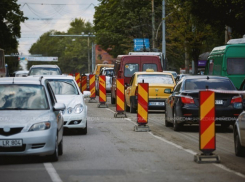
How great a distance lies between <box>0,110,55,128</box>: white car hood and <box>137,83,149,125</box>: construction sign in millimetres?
6288

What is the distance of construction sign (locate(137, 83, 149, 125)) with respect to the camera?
1789cm

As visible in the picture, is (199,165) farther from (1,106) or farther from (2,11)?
(2,11)

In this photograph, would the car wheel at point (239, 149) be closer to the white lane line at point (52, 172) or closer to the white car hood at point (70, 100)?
the white lane line at point (52, 172)

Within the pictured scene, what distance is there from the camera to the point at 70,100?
17344mm

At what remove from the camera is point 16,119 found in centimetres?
1129

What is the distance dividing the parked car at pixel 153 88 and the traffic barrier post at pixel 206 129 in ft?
→ 45.3

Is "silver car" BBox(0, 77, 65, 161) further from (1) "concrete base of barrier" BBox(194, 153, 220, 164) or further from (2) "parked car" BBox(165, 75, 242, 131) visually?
(2) "parked car" BBox(165, 75, 242, 131)

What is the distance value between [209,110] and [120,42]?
6906 cm

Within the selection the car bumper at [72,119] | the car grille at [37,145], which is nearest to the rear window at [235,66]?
the car bumper at [72,119]

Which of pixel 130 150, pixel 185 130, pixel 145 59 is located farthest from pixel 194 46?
pixel 130 150

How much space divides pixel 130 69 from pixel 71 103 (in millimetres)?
15065

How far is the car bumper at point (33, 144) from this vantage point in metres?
11.1

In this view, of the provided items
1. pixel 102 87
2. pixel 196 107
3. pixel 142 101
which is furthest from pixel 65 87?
pixel 102 87

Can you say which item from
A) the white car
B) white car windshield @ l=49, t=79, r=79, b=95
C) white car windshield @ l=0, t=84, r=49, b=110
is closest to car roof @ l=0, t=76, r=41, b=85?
white car windshield @ l=0, t=84, r=49, b=110
